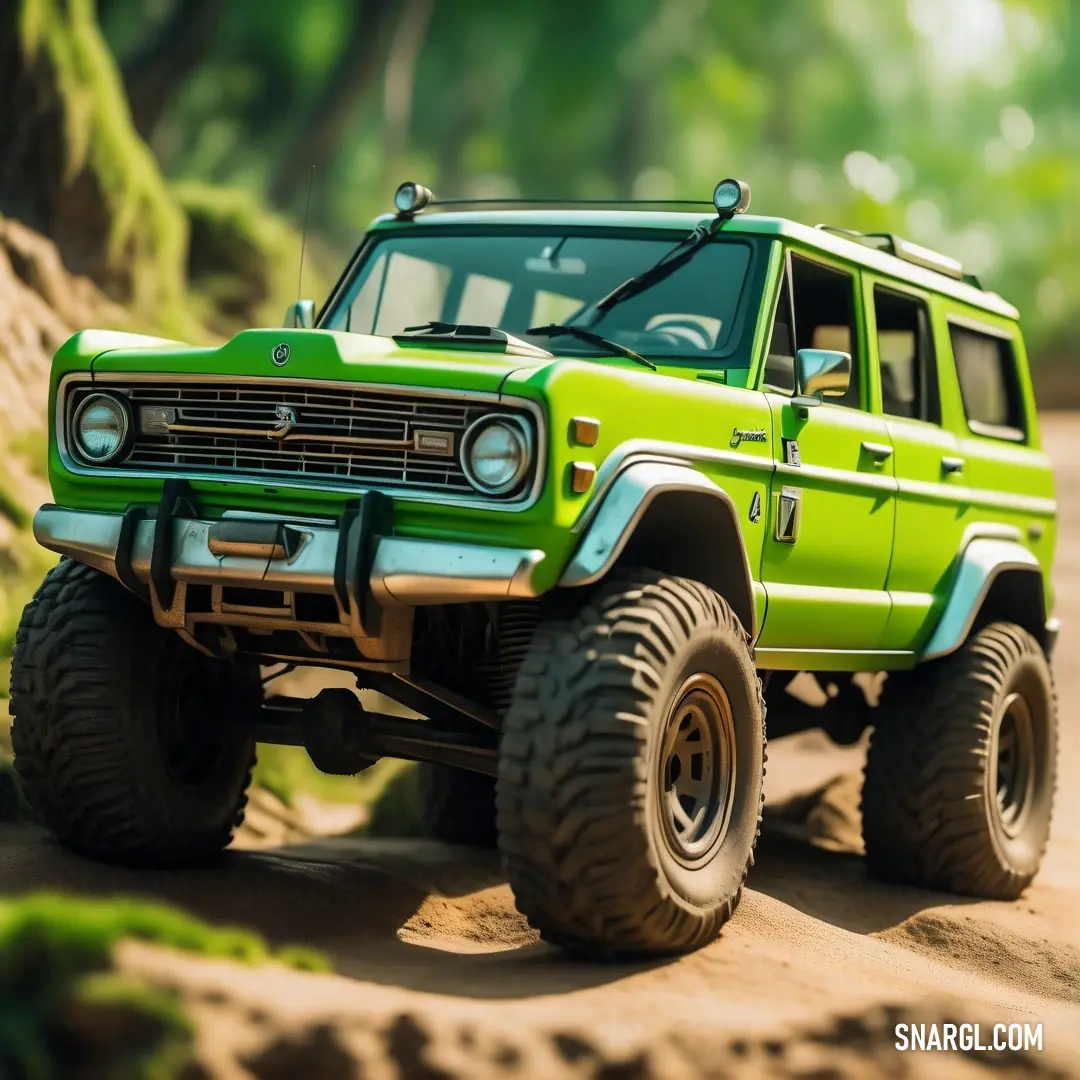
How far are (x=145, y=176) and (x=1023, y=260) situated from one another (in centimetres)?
4116

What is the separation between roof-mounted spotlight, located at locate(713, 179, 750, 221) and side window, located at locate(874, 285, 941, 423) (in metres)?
1.15

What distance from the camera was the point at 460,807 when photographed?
300 inches

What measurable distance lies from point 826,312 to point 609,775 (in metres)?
2.54

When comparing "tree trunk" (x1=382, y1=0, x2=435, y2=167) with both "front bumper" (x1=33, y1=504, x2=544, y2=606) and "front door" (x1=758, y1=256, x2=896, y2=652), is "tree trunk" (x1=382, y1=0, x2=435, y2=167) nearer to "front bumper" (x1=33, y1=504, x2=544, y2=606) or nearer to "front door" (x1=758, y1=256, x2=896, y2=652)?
"front door" (x1=758, y1=256, x2=896, y2=652)

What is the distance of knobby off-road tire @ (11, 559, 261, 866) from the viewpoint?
17.9ft

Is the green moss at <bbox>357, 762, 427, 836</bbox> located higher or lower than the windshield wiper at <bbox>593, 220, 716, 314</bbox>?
→ lower

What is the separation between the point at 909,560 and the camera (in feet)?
22.4

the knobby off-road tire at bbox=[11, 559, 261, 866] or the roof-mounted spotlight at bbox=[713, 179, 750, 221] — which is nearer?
the knobby off-road tire at bbox=[11, 559, 261, 866]

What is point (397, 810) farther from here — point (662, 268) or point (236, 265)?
point (236, 265)

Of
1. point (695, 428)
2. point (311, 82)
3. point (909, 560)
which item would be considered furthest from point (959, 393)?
point (311, 82)

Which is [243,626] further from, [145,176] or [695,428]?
[145,176]

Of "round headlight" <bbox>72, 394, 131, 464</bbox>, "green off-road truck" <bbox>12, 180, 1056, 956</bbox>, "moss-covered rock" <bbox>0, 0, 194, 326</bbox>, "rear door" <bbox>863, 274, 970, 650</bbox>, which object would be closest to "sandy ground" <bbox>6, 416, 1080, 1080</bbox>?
"green off-road truck" <bbox>12, 180, 1056, 956</bbox>

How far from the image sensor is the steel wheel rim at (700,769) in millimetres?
5152

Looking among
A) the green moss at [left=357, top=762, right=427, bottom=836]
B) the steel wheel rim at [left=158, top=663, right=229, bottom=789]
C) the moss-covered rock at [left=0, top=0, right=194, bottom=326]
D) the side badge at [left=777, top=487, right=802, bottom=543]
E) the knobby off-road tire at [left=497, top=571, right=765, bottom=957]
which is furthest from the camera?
the moss-covered rock at [left=0, top=0, right=194, bottom=326]
